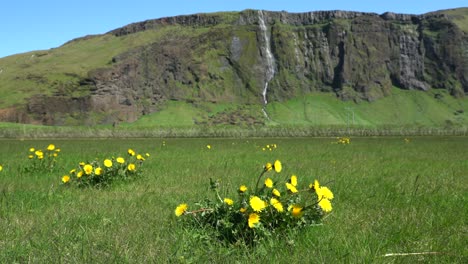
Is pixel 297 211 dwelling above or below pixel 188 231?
above

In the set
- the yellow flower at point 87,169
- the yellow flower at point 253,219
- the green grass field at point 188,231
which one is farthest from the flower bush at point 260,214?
the yellow flower at point 87,169

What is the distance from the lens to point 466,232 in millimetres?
5234

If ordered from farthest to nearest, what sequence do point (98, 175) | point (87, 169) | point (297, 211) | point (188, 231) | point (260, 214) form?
point (98, 175) → point (87, 169) → point (188, 231) → point (260, 214) → point (297, 211)

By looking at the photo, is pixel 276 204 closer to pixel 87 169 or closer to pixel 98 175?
pixel 87 169

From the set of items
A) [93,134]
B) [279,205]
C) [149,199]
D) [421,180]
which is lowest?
[93,134]

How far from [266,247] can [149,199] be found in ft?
12.2

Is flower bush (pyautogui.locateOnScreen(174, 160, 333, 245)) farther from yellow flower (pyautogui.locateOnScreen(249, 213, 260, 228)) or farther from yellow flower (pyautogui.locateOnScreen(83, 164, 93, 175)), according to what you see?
yellow flower (pyautogui.locateOnScreen(83, 164, 93, 175))

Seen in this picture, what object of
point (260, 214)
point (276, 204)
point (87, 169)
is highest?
point (276, 204)

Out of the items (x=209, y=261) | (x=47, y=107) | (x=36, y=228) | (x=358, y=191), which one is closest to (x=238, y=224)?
(x=209, y=261)

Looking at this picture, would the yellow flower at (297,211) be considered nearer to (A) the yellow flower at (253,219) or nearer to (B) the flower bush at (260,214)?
(B) the flower bush at (260,214)

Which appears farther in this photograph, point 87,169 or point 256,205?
point 87,169

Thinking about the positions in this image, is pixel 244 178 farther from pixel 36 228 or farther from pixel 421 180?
pixel 36 228

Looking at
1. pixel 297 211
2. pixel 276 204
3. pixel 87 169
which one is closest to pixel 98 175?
pixel 87 169

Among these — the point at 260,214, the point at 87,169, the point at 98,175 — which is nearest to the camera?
the point at 260,214
